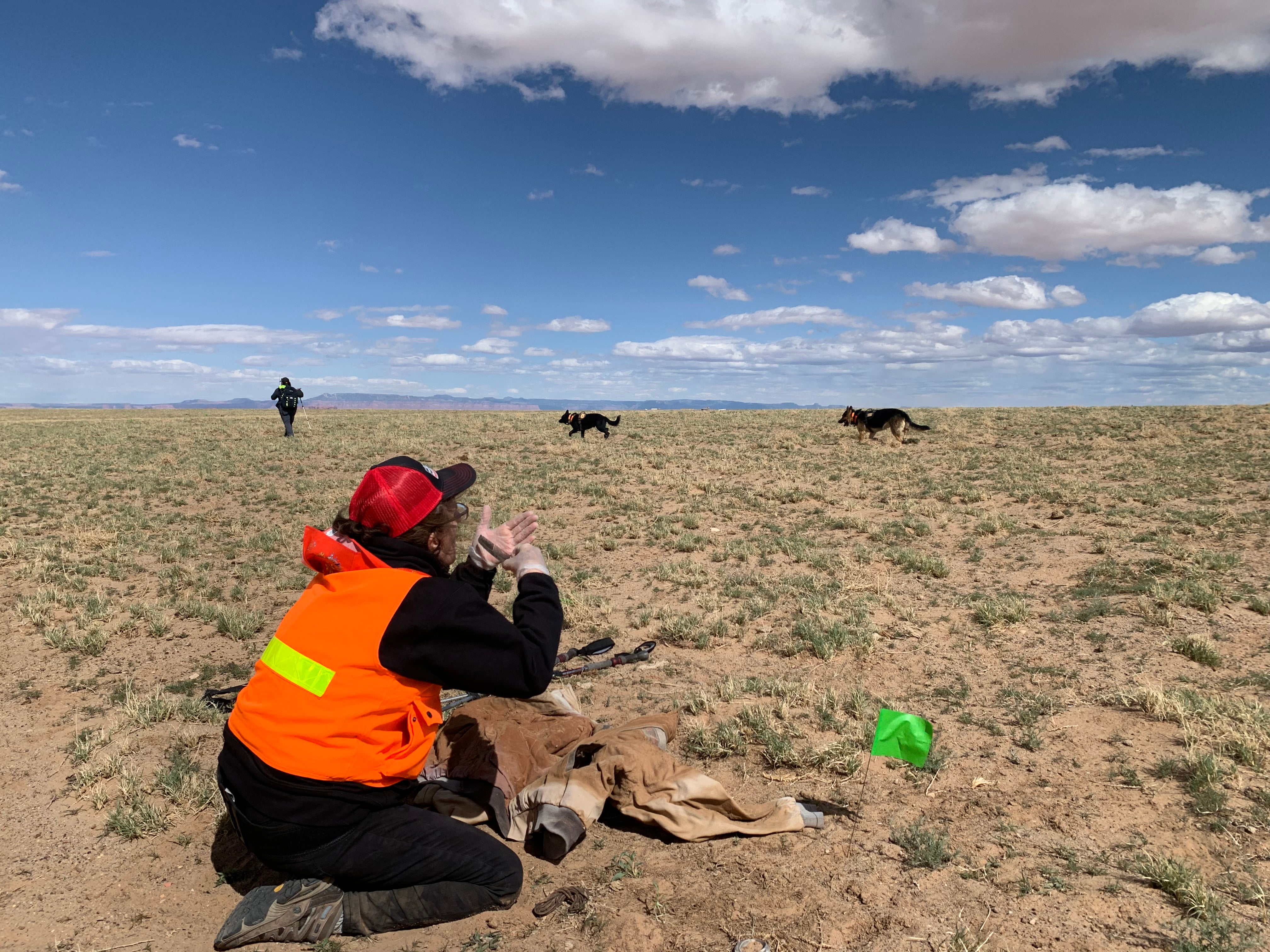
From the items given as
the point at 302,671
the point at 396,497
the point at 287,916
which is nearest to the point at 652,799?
the point at 287,916

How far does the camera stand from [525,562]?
3330 millimetres

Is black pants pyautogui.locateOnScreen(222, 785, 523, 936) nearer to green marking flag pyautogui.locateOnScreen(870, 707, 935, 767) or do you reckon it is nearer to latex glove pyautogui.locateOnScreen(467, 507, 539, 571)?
latex glove pyautogui.locateOnScreen(467, 507, 539, 571)

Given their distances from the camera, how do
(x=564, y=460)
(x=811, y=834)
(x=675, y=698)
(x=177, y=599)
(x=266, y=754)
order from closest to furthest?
(x=266, y=754) < (x=811, y=834) < (x=675, y=698) < (x=177, y=599) < (x=564, y=460)

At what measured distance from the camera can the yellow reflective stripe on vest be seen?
293 cm

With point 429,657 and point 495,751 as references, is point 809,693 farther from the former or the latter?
point 429,657

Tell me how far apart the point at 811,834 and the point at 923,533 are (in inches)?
315

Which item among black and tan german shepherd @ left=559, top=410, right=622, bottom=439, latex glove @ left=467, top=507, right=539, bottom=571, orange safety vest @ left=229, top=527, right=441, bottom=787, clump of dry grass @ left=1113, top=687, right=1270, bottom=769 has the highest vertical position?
black and tan german shepherd @ left=559, top=410, right=622, bottom=439

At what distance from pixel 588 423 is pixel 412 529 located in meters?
23.9

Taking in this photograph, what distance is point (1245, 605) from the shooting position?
6930 mm

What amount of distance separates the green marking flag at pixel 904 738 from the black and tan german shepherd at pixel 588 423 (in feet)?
73.8

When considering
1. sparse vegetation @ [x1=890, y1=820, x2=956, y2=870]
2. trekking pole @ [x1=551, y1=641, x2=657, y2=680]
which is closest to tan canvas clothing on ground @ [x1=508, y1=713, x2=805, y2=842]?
sparse vegetation @ [x1=890, y1=820, x2=956, y2=870]

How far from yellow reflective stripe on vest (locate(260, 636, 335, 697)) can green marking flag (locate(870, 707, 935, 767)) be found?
8.62ft

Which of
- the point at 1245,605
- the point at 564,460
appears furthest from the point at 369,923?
the point at 564,460

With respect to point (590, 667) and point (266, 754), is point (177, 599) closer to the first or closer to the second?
point (590, 667)
